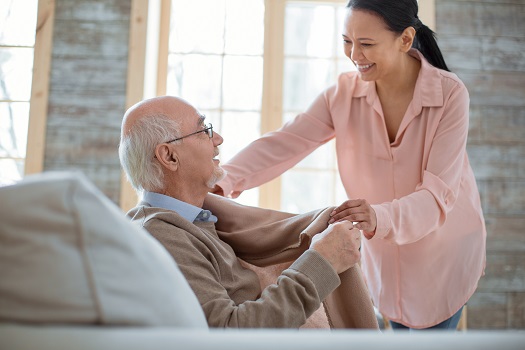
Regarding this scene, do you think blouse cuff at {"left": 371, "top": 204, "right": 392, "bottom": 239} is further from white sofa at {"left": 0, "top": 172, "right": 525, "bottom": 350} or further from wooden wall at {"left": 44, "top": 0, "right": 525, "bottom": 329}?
wooden wall at {"left": 44, "top": 0, "right": 525, "bottom": 329}

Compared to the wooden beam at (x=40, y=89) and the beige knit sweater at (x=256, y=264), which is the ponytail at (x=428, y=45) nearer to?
the beige knit sweater at (x=256, y=264)

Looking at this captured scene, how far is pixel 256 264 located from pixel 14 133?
2.96 m

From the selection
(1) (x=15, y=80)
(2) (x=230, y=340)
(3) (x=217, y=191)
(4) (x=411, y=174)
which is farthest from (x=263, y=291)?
(1) (x=15, y=80)

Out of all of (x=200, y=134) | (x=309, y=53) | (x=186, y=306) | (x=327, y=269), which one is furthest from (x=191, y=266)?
(x=309, y=53)

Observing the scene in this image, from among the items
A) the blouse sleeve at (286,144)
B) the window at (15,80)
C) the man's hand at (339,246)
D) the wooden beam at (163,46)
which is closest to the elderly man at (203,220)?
the man's hand at (339,246)

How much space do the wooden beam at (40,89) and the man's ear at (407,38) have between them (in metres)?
2.72

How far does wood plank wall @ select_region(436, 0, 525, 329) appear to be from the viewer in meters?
4.07

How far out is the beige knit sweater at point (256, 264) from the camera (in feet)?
4.72

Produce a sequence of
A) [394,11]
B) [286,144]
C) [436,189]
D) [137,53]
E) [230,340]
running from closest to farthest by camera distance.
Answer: [230,340] → [436,189] → [394,11] → [286,144] → [137,53]

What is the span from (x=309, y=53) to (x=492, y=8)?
127 cm

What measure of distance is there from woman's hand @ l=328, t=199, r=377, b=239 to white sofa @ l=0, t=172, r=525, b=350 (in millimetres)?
984

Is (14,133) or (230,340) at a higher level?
(14,133)

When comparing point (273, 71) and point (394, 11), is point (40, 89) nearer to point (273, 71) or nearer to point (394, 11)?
point (273, 71)

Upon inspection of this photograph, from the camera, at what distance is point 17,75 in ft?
14.4
